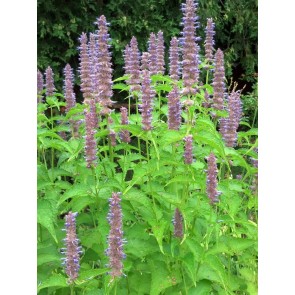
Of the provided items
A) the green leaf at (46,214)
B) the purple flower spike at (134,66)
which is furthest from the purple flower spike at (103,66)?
the green leaf at (46,214)

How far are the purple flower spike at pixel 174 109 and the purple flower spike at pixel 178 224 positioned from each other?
353 mm

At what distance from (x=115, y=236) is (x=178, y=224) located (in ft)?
1.59

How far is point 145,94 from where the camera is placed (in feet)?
7.76

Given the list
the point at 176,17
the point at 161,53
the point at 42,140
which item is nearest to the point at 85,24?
the point at 176,17

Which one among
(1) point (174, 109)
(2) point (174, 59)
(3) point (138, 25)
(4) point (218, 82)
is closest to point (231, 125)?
(4) point (218, 82)

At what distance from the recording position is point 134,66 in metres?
2.77

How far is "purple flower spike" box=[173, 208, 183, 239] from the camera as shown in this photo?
8.15 ft

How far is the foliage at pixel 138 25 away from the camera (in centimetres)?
423

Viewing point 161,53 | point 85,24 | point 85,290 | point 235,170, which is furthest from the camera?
point 85,24

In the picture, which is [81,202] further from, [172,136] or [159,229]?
[172,136]
